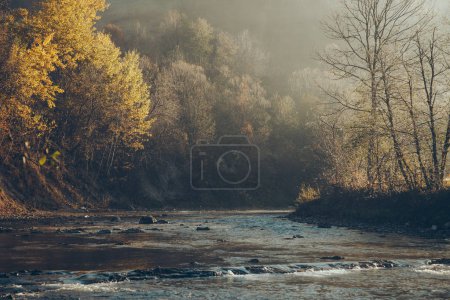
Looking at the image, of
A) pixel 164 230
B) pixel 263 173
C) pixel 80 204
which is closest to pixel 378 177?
pixel 164 230

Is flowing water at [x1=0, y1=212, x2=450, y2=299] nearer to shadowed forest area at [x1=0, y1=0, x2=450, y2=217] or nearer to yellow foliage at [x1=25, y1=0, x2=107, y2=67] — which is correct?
shadowed forest area at [x1=0, y1=0, x2=450, y2=217]

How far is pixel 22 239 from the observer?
32.2m

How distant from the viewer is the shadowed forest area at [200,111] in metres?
42.5

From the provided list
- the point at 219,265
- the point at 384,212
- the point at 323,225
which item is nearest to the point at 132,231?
the point at 323,225

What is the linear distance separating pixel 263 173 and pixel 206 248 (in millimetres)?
63150

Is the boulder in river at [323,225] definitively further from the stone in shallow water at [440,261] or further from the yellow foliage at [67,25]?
the yellow foliage at [67,25]

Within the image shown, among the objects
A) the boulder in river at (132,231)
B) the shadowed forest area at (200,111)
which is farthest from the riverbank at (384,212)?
the boulder in river at (132,231)

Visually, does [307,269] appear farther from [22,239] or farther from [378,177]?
[378,177]

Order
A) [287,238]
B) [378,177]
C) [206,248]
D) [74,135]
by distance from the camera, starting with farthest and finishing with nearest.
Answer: [74,135], [378,177], [287,238], [206,248]

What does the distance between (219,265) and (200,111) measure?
2620 inches

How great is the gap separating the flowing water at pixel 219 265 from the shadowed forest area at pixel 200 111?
460 cm

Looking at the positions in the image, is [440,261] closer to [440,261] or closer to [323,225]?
[440,261]

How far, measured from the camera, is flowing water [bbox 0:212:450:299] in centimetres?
1855

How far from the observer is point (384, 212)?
43.0m
